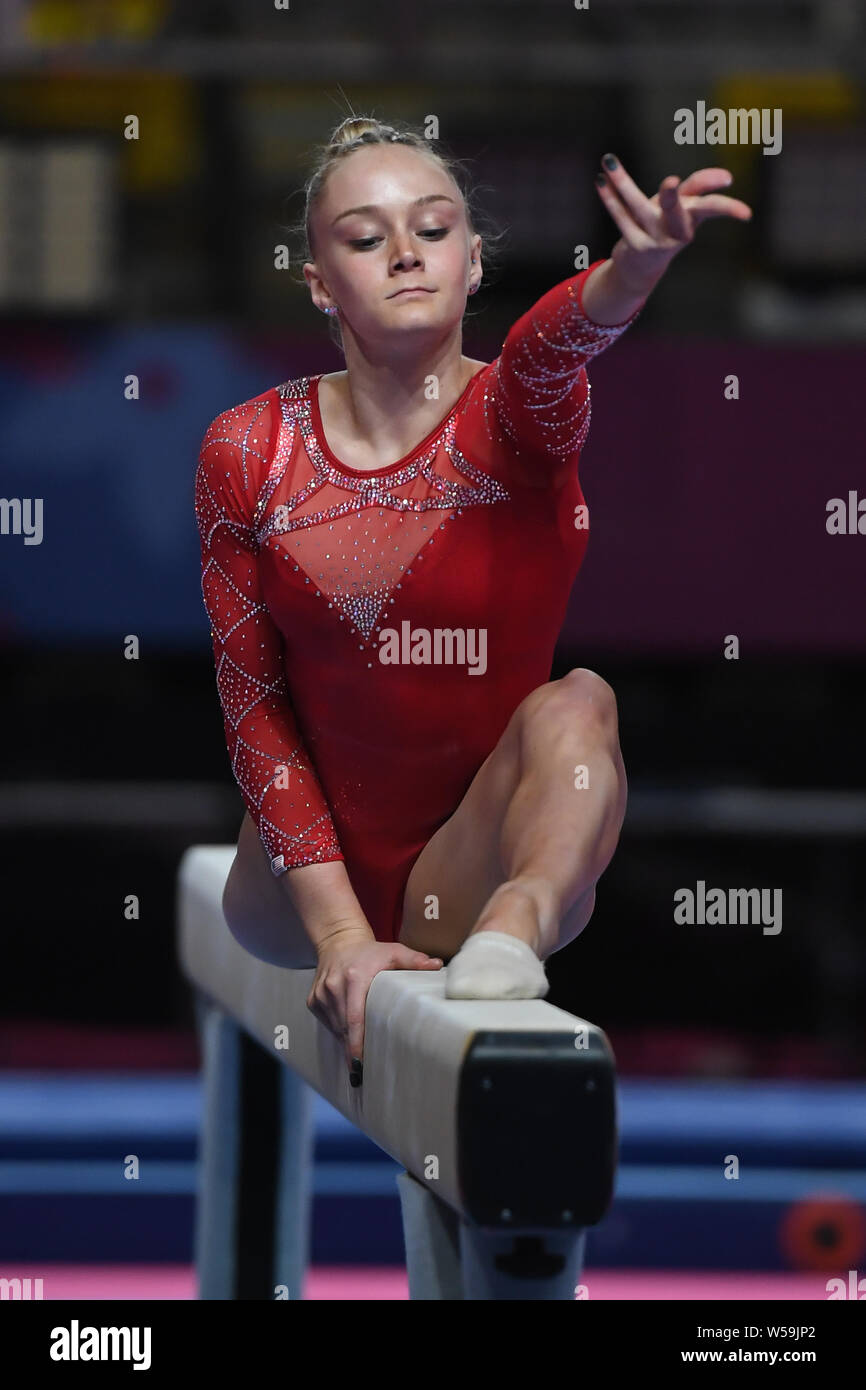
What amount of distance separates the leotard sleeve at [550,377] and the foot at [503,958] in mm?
469

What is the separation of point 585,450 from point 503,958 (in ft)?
10.2

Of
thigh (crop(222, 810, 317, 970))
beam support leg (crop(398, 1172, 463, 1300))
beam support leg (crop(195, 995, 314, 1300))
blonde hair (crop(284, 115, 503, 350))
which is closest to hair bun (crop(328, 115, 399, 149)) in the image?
blonde hair (crop(284, 115, 503, 350))

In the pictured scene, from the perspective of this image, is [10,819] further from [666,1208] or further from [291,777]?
[291,777]

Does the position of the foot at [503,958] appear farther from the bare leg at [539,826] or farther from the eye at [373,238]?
the eye at [373,238]

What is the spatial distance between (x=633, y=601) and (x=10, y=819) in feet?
5.47

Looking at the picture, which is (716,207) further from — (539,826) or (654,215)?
(539,826)

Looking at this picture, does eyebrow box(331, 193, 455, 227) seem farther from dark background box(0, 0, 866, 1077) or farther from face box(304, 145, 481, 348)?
dark background box(0, 0, 866, 1077)

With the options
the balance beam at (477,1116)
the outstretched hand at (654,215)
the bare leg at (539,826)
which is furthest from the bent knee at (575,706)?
the outstretched hand at (654,215)

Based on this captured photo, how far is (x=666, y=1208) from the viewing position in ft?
10.5

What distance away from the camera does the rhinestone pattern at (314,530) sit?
176 cm

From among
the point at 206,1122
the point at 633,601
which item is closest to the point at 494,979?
the point at 206,1122

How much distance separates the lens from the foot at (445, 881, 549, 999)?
1384 mm

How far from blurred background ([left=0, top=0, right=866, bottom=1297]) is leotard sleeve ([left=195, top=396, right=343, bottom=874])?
2.41 metres

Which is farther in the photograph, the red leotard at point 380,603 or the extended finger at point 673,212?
the red leotard at point 380,603
